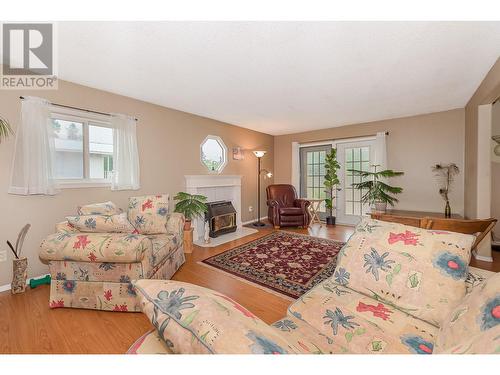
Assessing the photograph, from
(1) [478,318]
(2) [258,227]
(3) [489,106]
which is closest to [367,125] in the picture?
(3) [489,106]

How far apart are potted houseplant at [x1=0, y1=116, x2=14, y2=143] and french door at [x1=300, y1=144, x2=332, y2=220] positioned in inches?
211

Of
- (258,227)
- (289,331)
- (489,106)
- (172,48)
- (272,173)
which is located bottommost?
(258,227)

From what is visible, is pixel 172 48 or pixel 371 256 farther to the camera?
pixel 172 48

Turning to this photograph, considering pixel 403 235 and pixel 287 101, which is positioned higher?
pixel 287 101

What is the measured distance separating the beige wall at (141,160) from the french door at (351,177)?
83.8 inches

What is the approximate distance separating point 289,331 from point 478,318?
2.16 ft

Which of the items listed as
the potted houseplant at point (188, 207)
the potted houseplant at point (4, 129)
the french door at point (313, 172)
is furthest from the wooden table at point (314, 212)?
the potted houseplant at point (4, 129)

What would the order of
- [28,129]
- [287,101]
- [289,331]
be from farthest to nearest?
[287,101]
[28,129]
[289,331]

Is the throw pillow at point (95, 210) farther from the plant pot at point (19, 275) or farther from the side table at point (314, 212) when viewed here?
Result: the side table at point (314, 212)

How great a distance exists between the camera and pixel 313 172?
5758 mm

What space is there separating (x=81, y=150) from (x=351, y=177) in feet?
17.0

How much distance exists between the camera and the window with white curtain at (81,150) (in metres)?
2.75
